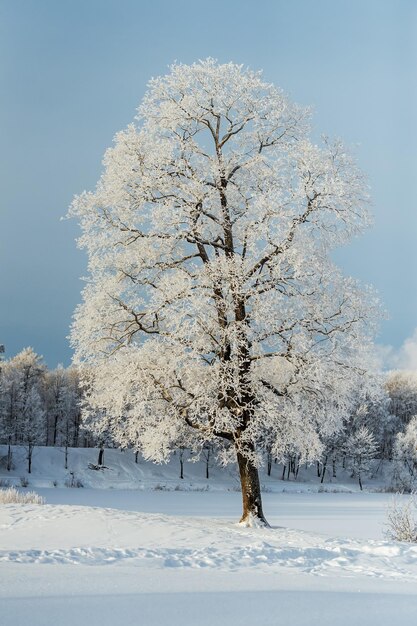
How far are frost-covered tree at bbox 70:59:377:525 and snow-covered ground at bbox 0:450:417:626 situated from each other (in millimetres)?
2674

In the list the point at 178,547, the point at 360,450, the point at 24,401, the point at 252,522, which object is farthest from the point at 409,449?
the point at 178,547

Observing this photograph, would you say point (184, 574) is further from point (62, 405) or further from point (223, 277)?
point (62, 405)

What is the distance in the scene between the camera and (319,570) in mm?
9320

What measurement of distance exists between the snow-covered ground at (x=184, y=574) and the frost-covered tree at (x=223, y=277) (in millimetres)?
2674

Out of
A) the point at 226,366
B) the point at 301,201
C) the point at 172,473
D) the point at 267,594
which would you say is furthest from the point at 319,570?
the point at 172,473

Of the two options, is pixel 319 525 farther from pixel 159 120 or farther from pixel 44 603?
pixel 44 603

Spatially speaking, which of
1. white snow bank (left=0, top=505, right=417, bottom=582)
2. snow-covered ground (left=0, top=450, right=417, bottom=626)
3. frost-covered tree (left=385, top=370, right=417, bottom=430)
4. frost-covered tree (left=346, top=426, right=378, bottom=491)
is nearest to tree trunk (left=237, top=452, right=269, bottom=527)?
snow-covered ground (left=0, top=450, right=417, bottom=626)

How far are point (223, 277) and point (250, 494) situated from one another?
5374 millimetres

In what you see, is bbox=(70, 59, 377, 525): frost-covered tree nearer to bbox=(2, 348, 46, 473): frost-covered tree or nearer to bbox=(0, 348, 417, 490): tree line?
bbox=(0, 348, 417, 490): tree line

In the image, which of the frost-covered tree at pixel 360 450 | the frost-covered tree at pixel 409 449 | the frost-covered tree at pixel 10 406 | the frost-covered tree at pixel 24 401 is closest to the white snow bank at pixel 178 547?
the frost-covered tree at pixel 24 401

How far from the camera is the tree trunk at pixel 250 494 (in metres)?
15.7

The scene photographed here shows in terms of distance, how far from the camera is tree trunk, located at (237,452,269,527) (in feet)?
51.6

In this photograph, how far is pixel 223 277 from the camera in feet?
47.9

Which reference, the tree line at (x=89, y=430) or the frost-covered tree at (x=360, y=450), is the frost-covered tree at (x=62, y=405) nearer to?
the tree line at (x=89, y=430)
